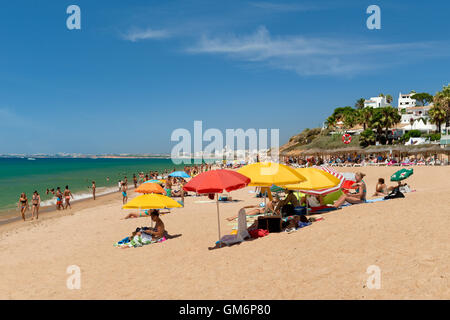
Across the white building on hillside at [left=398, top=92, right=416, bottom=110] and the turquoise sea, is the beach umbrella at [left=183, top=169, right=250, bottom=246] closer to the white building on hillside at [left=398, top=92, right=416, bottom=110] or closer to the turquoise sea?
the turquoise sea

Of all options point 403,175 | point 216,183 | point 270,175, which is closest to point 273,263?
point 216,183

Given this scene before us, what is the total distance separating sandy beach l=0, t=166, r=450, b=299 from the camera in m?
4.42

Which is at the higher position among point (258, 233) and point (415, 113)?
point (415, 113)

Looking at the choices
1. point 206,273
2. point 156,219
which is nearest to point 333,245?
point 206,273

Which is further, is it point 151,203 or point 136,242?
point 151,203

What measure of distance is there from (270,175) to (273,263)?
103 inches

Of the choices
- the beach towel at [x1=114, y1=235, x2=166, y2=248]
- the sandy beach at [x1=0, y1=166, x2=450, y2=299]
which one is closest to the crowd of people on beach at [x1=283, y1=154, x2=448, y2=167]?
the sandy beach at [x1=0, y1=166, x2=450, y2=299]

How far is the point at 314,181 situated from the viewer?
8828mm

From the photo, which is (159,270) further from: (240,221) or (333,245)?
(333,245)

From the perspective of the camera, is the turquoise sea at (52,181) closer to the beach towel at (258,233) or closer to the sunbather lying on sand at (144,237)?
the sunbather lying on sand at (144,237)

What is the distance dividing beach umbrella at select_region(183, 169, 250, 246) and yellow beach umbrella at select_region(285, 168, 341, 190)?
1937mm

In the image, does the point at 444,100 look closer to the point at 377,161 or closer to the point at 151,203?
the point at 377,161

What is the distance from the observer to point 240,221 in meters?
7.50
